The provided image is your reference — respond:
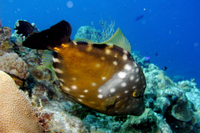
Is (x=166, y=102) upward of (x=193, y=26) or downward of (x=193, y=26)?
downward

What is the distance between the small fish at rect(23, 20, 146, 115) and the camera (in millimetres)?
1468

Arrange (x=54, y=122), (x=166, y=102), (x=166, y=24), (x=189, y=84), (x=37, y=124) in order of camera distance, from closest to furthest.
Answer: (x=37, y=124), (x=54, y=122), (x=166, y=102), (x=189, y=84), (x=166, y=24)

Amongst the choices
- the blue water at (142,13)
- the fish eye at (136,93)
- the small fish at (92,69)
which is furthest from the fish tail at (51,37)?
the blue water at (142,13)

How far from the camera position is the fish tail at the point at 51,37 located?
1.36m

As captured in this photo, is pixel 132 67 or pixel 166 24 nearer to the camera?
pixel 132 67

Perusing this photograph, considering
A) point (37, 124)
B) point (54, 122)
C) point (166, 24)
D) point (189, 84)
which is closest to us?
point (37, 124)

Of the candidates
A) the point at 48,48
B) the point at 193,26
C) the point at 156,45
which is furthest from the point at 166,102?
the point at 193,26

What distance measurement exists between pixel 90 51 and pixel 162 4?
6727 inches

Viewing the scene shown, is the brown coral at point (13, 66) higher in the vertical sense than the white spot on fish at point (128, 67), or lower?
lower

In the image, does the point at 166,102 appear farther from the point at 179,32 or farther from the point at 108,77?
the point at 179,32

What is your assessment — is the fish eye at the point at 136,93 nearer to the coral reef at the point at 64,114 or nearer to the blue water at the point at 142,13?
the coral reef at the point at 64,114

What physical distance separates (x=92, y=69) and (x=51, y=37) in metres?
0.61

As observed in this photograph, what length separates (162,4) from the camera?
463 feet

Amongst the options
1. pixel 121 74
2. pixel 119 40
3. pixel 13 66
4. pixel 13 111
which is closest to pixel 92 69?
pixel 121 74
